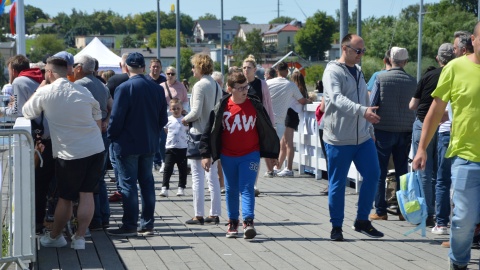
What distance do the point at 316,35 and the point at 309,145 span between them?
160445 mm

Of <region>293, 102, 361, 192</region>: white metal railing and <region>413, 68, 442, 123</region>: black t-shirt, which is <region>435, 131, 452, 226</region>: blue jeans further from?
<region>293, 102, 361, 192</region>: white metal railing

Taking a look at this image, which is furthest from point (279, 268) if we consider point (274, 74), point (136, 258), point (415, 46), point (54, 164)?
point (415, 46)

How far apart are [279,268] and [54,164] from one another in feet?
8.54

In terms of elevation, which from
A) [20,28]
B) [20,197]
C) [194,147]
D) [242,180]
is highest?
[20,28]

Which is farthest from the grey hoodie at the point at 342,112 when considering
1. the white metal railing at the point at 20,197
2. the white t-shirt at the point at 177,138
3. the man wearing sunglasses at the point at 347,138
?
the white t-shirt at the point at 177,138

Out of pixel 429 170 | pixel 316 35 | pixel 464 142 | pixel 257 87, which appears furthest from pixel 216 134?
pixel 316 35

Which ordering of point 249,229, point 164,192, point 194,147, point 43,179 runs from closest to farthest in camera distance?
1. point 43,179
2. point 249,229
3. point 194,147
4. point 164,192

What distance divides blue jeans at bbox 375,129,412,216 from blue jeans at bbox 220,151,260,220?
1.74m

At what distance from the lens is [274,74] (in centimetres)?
1662

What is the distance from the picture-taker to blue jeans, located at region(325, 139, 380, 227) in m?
9.63

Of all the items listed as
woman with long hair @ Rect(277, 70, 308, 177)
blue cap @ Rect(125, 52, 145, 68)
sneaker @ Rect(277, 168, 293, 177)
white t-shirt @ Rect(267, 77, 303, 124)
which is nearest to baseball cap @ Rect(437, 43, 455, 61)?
blue cap @ Rect(125, 52, 145, 68)

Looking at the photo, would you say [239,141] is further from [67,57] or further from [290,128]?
[290,128]

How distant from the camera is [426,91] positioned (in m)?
9.74

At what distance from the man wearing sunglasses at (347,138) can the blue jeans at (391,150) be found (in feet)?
3.31
